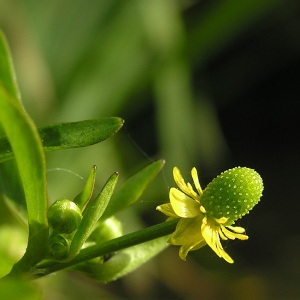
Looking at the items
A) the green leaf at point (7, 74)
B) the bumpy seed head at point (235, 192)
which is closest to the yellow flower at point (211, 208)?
the bumpy seed head at point (235, 192)

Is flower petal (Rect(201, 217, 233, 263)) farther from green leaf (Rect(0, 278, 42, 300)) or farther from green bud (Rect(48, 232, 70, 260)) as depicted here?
green leaf (Rect(0, 278, 42, 300))

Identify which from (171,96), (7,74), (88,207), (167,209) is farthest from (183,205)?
(171,96)

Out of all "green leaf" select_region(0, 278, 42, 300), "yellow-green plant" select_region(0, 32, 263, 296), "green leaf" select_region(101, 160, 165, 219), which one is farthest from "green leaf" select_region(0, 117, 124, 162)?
"green leaf" select_region(0, 278, 42, 300)

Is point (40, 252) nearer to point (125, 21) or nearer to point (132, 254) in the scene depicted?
point (132, 254)

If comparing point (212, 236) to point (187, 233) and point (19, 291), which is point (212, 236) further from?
point (19, 291)

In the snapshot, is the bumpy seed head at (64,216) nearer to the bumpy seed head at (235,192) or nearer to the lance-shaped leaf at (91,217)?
the lance-shaped leaf at (91,217)

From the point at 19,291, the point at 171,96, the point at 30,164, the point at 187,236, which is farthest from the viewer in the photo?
the point at 171,96

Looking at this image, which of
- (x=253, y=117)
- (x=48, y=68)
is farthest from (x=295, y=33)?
(x=48, y=68)
